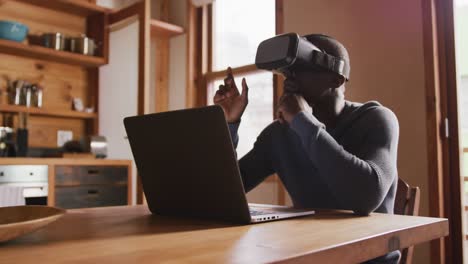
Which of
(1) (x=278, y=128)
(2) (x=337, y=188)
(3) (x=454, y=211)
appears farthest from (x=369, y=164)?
(3) (x=454, y=211)

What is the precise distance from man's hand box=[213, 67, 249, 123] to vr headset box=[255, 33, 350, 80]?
0.15 m

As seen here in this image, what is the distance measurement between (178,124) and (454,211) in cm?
202

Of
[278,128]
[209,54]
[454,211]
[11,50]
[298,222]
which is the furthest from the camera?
[209,54]

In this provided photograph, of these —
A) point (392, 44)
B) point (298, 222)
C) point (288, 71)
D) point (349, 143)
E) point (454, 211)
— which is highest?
point (392, 44)

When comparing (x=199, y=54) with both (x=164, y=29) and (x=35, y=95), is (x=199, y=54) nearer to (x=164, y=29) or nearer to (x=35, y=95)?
(x=164, y=29)

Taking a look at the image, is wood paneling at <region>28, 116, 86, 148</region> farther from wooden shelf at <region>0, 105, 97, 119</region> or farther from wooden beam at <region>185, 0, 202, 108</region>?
wooden beam at <region>185, 0, 202, 108</region>

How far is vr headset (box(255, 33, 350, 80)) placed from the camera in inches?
40.7

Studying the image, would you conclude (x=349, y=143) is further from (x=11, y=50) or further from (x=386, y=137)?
(x=11, y=50)

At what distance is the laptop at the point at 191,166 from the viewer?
801mm

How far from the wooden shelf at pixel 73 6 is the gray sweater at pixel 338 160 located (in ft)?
8.70

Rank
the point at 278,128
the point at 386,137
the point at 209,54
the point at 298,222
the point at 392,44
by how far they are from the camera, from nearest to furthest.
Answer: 1. the point at 298,222
2. the point at 386,137
3. the point at 278,128
4. the point at 392,44
5. the point at 209,54

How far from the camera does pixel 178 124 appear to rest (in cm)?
86

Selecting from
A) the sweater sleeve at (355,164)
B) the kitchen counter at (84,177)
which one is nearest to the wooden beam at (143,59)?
the kitchen counter at (84,177)

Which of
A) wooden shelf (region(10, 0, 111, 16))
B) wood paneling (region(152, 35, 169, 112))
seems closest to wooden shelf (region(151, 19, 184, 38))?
wood paneling (region(152, 35, 169, 112))
